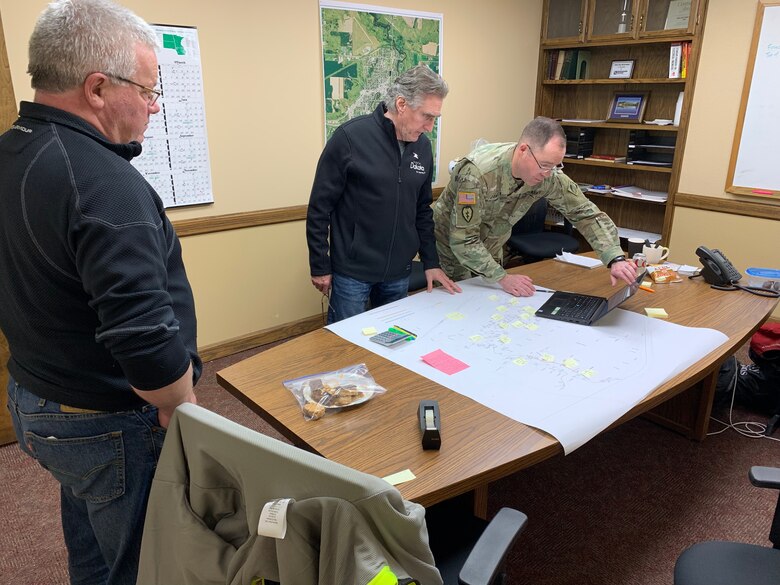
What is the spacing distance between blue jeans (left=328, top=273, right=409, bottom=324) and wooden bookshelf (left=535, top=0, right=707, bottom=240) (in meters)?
2.70

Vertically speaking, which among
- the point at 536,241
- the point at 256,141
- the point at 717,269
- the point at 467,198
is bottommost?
the point at 536,241

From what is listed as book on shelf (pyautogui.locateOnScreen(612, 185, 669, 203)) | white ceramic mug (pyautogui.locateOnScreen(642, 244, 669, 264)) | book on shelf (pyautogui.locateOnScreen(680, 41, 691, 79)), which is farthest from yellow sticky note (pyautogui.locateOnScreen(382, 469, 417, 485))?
book on shelf (pyautogui.locateOnScreen(680, 41, 691, 79))

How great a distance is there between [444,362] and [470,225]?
794mm

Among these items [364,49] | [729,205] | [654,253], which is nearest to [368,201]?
[654,253]

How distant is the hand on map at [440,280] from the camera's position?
92.2 inches

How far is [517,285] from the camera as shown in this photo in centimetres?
234

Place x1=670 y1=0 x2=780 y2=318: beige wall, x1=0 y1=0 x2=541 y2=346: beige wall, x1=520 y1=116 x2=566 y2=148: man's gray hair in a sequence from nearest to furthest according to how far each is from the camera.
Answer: x1=520 y1=116 x2=566 y2=148: man's gray hair, x1=0 y1=0 x2=541 y2=346: beige wall, x1=670 y1=0 x2=780 y2=318: beige wall

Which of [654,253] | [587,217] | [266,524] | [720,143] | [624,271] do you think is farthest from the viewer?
[720,143]

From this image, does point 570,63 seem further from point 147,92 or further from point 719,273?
point 147,92

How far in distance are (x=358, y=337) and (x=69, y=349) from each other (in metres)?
0.96

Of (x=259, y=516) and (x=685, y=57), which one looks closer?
(x=259, y=516)

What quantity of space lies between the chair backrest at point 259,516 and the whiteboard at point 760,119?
388 cm

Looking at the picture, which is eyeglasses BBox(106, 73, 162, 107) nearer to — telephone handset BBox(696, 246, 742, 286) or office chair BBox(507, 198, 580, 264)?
telephone handset BBox(696, 246, 742, 286)

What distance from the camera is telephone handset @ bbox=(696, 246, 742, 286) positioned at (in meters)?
2.54
